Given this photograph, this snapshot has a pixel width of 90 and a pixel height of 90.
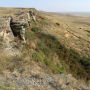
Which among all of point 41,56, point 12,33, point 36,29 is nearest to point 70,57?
point 41,56

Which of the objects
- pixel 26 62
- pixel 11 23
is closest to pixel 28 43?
pixel 11 23

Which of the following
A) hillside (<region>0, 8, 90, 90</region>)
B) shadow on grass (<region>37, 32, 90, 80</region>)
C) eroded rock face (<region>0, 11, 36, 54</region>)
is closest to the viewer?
hillside (<region>0, 8, 90, 90</region>)

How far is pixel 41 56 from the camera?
60.2 feet

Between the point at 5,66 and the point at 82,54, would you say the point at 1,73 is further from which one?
the point at 82,54

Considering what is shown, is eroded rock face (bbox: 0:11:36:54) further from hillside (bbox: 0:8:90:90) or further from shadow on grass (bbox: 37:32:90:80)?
shadow on grass (bbox: 37:32:90:80)

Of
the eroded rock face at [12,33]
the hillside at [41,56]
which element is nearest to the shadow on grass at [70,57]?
the hillside at [41,56]

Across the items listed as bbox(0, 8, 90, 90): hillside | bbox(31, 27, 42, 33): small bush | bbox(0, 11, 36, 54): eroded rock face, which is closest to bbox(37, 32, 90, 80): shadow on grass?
bbox(0, 8, 90, 90): hillside

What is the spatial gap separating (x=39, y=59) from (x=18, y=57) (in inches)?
96.9

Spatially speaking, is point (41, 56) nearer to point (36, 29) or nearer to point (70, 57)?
point (70, 57)

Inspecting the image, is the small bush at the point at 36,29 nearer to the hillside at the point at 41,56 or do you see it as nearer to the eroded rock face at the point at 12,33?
→ the hillside at the point at 41,56

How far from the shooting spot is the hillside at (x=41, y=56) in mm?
11672

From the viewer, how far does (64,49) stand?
21766 millimetres

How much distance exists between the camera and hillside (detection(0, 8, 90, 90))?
1167 centimetres

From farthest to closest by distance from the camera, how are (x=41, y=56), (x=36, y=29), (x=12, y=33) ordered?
(x=36, y=29) → (x=12, y=33) → (x=41, y=56)
